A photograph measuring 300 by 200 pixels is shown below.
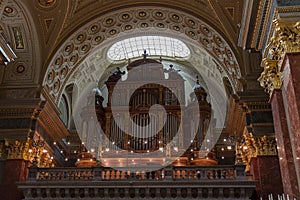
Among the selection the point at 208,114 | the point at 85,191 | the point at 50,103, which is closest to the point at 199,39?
the point at 208,114

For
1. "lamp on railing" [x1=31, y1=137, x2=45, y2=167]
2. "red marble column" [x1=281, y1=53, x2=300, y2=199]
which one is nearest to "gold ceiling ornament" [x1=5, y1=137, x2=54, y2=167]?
"lamp on railing" [x1=31, y1=137, x2=45, y2=167]

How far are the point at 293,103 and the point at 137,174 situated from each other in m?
7.16

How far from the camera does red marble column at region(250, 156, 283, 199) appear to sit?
1329cm

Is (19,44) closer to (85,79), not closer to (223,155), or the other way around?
(85,79)

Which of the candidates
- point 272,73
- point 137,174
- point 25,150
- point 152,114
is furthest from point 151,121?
point 272,73

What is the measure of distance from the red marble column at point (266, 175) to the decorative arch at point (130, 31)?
3.29 meters

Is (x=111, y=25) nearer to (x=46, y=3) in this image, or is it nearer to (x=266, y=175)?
(x=46, y=3)

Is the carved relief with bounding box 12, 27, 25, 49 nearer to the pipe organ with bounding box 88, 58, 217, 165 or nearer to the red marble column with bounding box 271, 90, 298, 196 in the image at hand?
the pipe organ with bounding box 88, 58, 217, 165

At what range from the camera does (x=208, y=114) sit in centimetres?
1862

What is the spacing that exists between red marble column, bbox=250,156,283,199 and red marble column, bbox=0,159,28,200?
8.29 metres

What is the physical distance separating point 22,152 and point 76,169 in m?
2.24

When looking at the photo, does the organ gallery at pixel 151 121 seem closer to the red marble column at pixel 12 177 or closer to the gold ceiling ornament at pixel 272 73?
the red marble column at pixel 12 177

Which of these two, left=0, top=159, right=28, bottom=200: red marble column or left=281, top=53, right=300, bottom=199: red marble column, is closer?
left=281, top=53, right=300, bottom=199: red marble column

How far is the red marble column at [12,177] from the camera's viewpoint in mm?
14297
